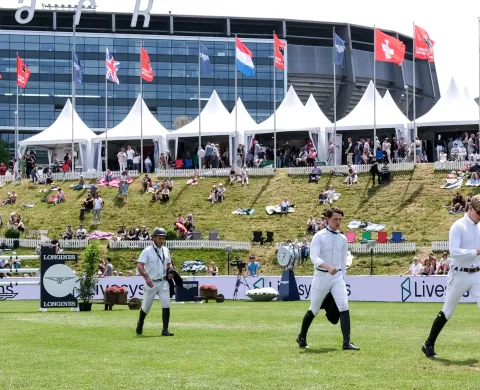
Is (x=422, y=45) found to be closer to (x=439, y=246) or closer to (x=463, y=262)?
(x=439, y=246)

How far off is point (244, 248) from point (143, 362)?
37.7 m

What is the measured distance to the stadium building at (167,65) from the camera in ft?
429

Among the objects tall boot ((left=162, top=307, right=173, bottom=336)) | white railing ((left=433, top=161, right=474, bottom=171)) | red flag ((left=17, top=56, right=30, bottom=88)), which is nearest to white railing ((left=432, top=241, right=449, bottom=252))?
white railing ((left=433, top=161, right=474, bottom=171))

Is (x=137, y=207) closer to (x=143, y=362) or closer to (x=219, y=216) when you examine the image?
(x=219, y=216)

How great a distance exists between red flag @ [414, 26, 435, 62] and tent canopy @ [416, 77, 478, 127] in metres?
6.40

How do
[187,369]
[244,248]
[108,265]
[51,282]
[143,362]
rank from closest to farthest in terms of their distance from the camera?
[187,369]
[143,362]
[51,282]
[108,265]
[244,248]

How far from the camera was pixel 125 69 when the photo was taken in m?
133

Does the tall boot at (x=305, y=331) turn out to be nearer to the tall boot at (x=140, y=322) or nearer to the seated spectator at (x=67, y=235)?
the tall boot at (x=140, y=322)

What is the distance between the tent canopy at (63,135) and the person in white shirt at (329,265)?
57.9m

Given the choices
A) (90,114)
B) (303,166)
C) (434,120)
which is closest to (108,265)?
(303,166)

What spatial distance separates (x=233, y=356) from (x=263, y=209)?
43207 mm

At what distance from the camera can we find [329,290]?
16.4 metres

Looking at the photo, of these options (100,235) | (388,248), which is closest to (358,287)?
(388,248)

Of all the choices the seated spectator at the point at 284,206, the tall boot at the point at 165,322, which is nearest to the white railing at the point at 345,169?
the seated spectator at the point at 284,206
